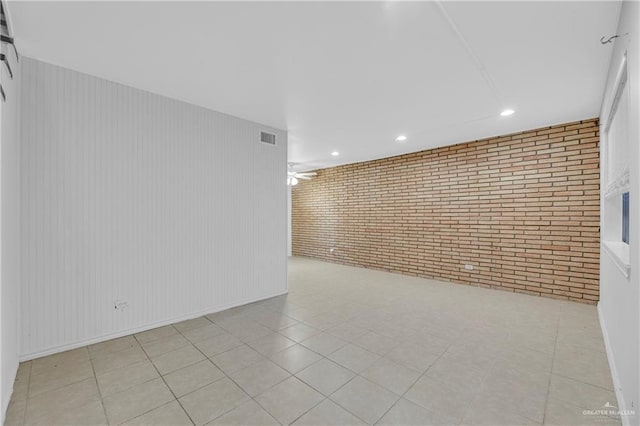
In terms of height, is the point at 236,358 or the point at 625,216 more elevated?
the point at 625,216

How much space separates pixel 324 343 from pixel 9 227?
2.85 m

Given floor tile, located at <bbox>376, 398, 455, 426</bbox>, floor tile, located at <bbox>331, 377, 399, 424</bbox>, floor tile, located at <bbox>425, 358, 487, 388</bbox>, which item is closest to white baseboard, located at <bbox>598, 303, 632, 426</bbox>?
floor tile, located at <bbox>425, 358, 487, 388</bbox>

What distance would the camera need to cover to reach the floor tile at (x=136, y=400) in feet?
6.22

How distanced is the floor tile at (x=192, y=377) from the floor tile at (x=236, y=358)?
0.21 feet

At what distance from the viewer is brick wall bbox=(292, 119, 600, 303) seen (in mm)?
4262

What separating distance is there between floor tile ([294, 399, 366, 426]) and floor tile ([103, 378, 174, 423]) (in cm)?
102

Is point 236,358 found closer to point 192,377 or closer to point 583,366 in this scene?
point 192,377

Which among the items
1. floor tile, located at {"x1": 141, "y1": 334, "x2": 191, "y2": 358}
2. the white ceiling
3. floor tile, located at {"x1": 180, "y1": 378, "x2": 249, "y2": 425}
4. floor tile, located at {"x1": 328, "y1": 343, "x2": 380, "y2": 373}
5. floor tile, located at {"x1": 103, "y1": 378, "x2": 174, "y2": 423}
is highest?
the white ceiling

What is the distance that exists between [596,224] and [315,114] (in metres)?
4.42

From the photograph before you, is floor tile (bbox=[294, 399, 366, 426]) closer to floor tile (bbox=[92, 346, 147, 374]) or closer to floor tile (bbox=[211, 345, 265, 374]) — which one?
floor tile (bbox=[211, 345, 265, 374])

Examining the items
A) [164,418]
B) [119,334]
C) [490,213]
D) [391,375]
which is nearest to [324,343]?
[391,375]

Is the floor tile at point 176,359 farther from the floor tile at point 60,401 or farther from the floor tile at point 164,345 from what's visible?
the floor tile at point 60,401

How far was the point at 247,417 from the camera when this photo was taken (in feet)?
6.11

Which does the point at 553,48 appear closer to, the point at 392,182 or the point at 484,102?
the point at 484,102
